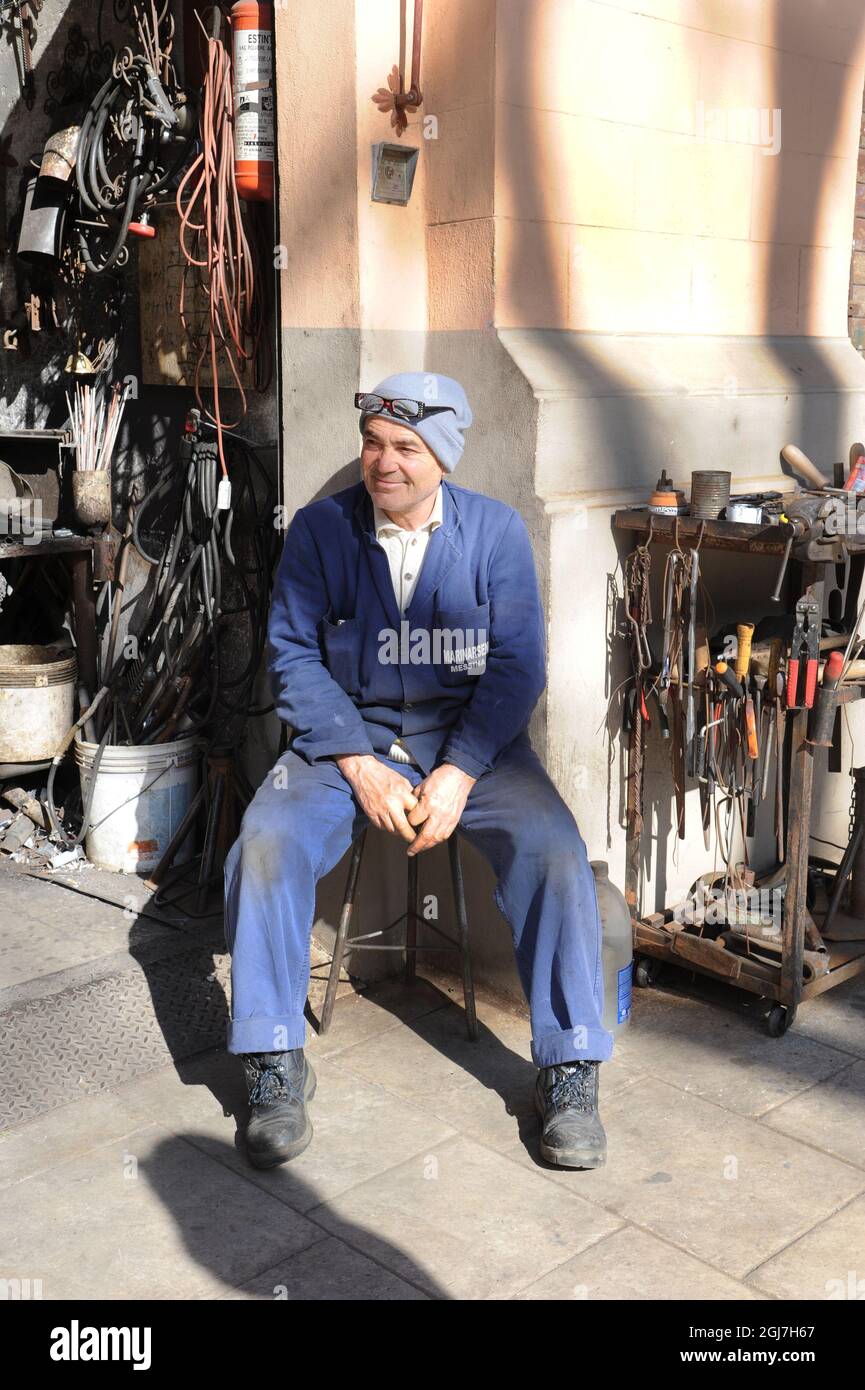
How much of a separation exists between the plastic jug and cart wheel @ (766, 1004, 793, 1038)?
0.37m

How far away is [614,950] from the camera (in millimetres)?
3543

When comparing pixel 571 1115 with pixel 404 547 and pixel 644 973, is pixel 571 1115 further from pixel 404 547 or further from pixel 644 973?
pixel 404 547

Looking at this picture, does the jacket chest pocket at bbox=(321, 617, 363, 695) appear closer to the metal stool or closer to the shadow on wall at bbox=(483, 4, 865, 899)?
the metal stool

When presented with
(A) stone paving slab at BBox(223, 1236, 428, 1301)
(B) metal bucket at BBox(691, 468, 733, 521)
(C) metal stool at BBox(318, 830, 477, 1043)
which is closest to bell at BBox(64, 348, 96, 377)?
(C) metal stool at BBox(318, 830, 477, 1043)

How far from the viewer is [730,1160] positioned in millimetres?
3035

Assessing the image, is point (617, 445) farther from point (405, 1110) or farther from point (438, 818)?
point (405, 1110)

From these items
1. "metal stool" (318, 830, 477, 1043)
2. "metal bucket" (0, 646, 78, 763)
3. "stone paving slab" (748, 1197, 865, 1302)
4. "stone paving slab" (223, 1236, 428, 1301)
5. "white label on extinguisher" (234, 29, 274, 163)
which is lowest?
"stone paving slab" (223, 1236, 428, 1301)

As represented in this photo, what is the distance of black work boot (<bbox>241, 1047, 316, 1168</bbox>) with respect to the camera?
2994mm

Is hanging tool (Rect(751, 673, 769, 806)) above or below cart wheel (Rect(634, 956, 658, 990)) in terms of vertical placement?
above

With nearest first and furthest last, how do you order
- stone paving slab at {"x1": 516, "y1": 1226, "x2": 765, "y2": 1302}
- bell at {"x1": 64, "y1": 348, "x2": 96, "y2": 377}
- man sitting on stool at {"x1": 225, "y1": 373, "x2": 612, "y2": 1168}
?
1. stone paving slab at {"x1": 516, "y1": 1226, "x2": 765, "y2": 1302}
2. man sitting on stool at {"x1": 225, "y1": 373, "x2": 612, "y2": 1168}
3. bell at {"x1": 64, "y1": 348, "x2": 96, "y2": 377}

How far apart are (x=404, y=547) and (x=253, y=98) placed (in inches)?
54.7

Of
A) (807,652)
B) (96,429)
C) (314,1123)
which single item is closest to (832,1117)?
(807,652)

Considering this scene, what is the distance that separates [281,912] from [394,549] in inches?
37.1

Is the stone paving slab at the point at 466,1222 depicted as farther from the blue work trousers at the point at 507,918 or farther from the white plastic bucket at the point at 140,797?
the white plastic bucket at the point at 140,797
